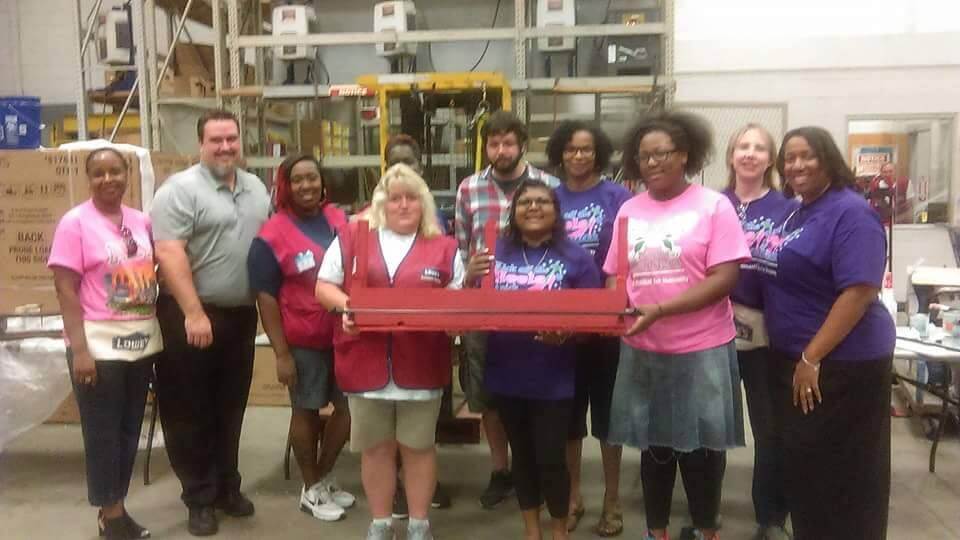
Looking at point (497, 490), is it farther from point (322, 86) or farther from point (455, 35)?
point (322, 86)

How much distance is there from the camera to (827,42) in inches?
253

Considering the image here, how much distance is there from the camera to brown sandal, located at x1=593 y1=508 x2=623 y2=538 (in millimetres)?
2885

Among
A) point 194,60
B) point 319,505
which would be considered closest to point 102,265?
point 319,505

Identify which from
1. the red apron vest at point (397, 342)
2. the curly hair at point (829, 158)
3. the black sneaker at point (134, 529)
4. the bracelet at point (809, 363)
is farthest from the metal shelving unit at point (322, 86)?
the bracelet at point (809, 363)

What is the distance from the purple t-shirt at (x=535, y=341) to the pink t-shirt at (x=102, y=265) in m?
Result: 1.33

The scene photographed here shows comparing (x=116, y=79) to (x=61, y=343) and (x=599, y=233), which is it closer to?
(x=61, y=343)

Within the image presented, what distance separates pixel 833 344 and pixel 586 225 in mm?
957

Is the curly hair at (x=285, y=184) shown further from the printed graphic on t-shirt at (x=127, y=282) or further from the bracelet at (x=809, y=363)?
the bracelet at (x=809, y=363)

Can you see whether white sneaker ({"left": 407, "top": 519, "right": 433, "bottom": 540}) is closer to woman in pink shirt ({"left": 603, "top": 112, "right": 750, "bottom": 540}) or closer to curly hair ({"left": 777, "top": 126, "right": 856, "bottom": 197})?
woman in pink shirt ({"left": 603, "top": 112, "right": 750, "bottom": 540})

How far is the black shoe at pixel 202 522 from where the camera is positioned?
9.59 feet

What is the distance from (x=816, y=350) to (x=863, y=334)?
5.7 inches

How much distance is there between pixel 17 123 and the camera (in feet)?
16.5

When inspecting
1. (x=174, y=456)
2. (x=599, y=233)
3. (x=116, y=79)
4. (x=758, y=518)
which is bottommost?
(x=758, y=518)

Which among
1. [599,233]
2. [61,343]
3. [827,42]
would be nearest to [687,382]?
[599,233]
